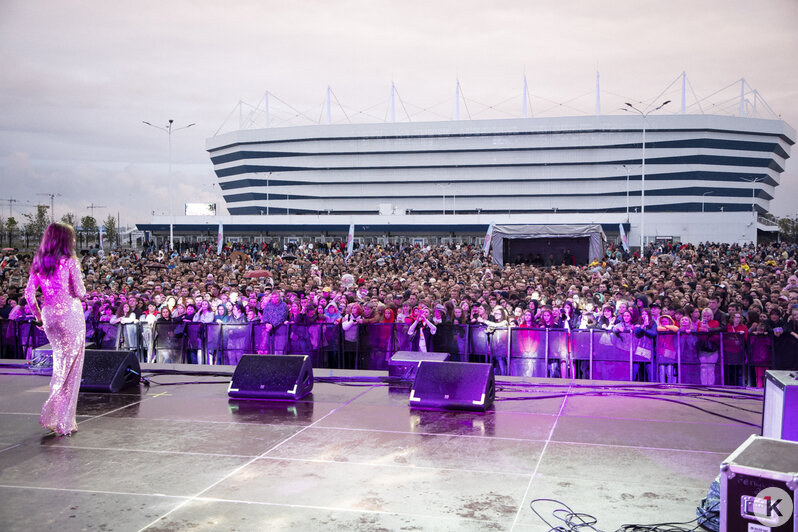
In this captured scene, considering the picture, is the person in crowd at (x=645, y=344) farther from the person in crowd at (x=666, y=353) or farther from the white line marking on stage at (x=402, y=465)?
the white line marking on stage at (x=402, y=465)

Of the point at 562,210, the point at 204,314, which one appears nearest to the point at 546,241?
the point at 204,314

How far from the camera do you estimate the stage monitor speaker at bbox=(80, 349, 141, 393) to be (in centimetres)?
925

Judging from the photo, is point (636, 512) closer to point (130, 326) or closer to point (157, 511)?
point (157, 511)

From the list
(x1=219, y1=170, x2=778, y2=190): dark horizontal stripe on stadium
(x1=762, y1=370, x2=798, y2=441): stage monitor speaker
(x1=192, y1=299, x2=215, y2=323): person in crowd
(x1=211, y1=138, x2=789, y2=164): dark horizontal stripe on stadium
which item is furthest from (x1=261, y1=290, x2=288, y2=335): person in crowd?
(x1=219, y1=170, x2=778, y2=190): dark horizontal stripe on stadium

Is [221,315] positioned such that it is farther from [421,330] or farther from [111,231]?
[111,231]

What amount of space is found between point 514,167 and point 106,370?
300 feet

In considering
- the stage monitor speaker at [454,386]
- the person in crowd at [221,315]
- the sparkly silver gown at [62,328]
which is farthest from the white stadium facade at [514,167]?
the sparkly silver gown at [62,328]

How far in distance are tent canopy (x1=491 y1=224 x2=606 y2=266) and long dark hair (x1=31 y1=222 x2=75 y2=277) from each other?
24.5m

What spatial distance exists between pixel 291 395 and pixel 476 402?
8.01 ft

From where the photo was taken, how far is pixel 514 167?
9706 centimetres

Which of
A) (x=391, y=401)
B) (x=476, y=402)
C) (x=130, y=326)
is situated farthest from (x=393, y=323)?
(x=130, y=326)

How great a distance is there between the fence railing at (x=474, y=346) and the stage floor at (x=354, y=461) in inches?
81.1

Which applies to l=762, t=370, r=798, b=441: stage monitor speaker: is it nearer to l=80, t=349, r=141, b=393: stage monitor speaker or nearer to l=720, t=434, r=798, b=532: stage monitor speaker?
l=720, t=434, r=798, b=532: stage monitor speaker

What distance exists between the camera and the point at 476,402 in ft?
26.7
